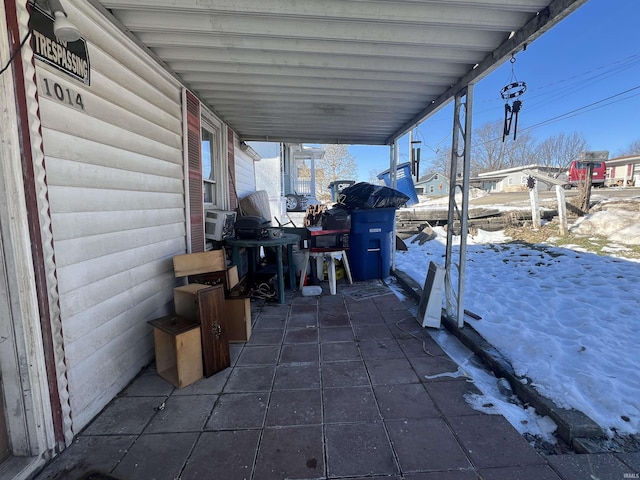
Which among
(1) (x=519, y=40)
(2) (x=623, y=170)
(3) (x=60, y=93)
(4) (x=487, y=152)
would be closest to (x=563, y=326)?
(1) (x=519, y=40)

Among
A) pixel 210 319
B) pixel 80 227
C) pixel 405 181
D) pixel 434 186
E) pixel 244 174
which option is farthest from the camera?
pixel 434 186

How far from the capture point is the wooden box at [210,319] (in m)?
2.21

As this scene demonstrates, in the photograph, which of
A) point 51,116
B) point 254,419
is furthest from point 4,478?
point 51,116

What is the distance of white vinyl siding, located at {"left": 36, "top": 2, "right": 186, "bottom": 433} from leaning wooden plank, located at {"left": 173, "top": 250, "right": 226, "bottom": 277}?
116mm

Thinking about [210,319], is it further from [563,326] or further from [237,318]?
[563,326]

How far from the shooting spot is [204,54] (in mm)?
2475

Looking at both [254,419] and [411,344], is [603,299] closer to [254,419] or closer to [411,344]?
[411,344]

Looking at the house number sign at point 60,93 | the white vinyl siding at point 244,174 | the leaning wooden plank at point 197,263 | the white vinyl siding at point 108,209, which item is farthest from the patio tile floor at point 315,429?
the white vinyl siding at point 244,174

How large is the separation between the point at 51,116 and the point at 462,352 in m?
3.31

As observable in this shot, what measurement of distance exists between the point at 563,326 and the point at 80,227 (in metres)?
3.98

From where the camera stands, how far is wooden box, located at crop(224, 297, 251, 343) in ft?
9.33

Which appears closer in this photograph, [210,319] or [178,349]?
[178,349]

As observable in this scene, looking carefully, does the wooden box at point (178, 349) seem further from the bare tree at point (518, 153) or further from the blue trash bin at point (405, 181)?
the bare tree at point (518, 153)

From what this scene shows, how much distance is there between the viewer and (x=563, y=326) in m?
2.83
